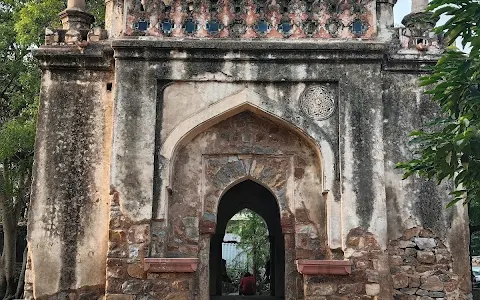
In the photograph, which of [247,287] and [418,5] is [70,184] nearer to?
[418,5]

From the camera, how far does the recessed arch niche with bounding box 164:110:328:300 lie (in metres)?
7.08

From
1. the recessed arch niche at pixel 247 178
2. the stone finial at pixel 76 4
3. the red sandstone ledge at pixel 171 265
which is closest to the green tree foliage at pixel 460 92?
the recessed arch niche at pixel 247 178

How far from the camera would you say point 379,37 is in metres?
7.41

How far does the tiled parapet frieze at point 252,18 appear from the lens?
7.25 meters

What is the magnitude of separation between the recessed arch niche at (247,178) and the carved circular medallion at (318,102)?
31cm

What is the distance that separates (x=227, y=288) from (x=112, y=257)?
8.18 metres

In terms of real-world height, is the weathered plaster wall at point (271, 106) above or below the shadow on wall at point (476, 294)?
above

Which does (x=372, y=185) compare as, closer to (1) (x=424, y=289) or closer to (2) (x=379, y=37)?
→ (1) (x=424, y=289)

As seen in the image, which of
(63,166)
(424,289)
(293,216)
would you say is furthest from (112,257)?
(424,289)

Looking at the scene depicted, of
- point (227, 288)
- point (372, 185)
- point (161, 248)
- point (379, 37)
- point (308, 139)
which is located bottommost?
point (227, 288)

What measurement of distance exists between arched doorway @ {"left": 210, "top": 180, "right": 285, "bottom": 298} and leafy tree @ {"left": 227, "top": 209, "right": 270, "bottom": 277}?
599 cm

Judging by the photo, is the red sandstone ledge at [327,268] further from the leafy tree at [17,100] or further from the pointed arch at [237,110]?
the leafy tree at [17,100]

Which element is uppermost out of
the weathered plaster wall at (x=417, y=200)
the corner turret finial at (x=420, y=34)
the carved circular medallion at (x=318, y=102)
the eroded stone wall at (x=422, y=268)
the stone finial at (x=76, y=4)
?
the stone finial at (x=76, y=4)

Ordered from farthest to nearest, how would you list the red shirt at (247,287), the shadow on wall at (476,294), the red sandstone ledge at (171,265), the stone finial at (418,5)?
the red shirt at (247,287) < the shadow on wall at (476,294) < the stone finial at (418,5) < the red sandstone ledge at (171,265)
